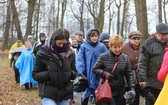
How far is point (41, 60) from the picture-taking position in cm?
438

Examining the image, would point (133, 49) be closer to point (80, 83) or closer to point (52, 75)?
point (80, 83)

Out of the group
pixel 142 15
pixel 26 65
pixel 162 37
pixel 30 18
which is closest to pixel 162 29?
pixel 162 37

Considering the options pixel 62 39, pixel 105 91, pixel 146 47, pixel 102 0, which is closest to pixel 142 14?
pixel 146 47

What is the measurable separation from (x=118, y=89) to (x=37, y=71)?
155cm

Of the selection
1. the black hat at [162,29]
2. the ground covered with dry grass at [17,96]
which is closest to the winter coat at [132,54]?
the black hat at [162,29]

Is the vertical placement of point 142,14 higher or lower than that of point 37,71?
higher

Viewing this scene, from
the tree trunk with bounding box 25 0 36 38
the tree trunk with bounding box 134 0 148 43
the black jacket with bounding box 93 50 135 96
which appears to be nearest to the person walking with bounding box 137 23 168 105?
the black jacket with bounding box 93 50 135 96

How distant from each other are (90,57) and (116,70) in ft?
3.80

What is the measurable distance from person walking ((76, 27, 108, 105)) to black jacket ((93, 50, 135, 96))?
35.0 inches

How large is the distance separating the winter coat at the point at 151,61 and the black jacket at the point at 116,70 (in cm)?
27

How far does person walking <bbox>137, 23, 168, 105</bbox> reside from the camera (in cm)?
529

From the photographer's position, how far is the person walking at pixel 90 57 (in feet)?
20.4

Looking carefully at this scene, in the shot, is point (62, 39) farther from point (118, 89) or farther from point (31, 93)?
point (31, 93)

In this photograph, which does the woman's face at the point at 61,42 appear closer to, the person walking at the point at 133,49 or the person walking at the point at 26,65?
the person walking at the point at 133,49
